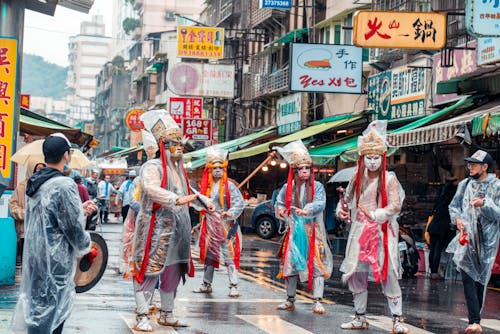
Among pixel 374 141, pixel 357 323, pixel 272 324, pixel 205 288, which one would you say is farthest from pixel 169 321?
pixel 205 288

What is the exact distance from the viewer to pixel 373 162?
414 inches

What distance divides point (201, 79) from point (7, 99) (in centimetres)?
2510

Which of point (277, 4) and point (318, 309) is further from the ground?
point (277, 4)

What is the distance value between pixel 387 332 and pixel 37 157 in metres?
10.4

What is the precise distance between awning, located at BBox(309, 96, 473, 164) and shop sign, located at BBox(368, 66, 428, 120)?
1.06 m

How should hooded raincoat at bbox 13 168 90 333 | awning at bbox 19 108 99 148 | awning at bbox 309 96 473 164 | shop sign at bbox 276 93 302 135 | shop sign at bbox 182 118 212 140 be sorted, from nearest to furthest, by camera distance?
hooded raincoat at bbox 13 168 90 333
awning at bbox 19 108 99 148
awning at bbox 309 96 473 164
shop sign at bbox 276 93 302 135
shop sign at bbox 182 118 212 140

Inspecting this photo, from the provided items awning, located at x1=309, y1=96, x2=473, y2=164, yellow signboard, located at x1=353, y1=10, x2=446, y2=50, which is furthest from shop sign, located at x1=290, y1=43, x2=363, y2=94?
yellow signboard, located at x1=353, y1=10, x2=446, y2=50

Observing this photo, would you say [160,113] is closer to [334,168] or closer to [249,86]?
[334,168]

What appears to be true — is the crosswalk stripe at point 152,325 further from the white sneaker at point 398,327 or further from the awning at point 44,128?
the awning at point 44,128

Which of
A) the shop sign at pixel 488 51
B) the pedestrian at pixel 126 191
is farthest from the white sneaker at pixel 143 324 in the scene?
the pedestrian at pixel 126 191

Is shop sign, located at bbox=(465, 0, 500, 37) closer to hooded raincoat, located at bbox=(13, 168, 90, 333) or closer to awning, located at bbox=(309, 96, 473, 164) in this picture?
awning, located at bbox=(309, 96, 473, 164)

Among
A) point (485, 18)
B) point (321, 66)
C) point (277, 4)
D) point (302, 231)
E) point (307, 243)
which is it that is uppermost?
point (277, 4)

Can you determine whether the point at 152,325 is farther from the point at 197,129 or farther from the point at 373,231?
the point at 197,129

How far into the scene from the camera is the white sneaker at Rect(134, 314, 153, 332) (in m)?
9.49
